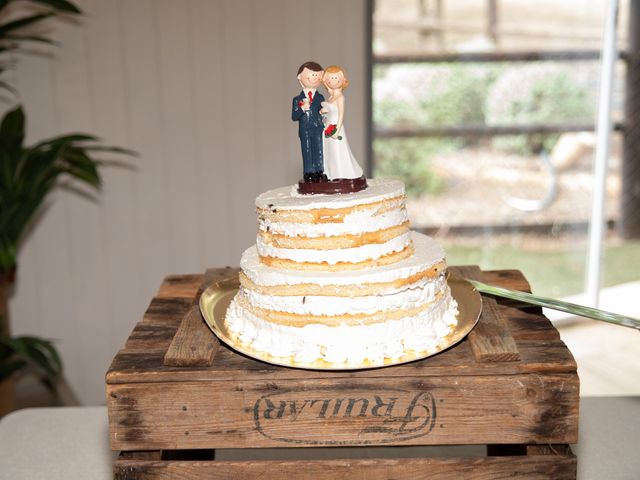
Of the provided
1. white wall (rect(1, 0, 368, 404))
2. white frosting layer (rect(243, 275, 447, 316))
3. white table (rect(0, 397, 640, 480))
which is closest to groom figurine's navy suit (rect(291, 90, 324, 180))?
white frosting layer (rect(243, 275, 447, 316))

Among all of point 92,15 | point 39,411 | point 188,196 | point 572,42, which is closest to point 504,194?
point 572,42

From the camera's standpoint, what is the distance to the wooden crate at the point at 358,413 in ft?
3.89

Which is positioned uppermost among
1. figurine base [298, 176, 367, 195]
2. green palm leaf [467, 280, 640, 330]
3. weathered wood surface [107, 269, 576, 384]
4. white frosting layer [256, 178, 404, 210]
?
figurine base [298, 176, 367, 195]

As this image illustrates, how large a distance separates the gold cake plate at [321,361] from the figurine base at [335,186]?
29 centimetres

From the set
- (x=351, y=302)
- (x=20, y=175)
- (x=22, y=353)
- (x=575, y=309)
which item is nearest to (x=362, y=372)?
(x=351, y=302)

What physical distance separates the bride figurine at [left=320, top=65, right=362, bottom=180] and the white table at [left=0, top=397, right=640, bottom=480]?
0.78 metres

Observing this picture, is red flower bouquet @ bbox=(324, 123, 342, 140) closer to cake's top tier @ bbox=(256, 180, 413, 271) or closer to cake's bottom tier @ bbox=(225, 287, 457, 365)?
cake's top tier @ bbox=(256, 180, 413, 271)

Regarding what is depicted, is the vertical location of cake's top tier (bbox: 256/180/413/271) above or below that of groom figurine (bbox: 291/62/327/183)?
below

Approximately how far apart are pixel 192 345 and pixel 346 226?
335 mm

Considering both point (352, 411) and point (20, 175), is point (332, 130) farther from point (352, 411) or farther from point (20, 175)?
point (20, 175)

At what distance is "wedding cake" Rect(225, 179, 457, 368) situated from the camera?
122 cm

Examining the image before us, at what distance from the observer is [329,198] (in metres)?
1.27

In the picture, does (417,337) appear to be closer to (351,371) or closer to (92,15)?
(351,371)

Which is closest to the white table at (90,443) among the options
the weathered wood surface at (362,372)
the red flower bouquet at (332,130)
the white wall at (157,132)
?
the weathered wood surface at (362,372)
